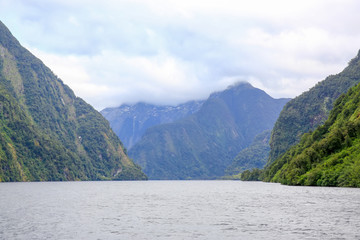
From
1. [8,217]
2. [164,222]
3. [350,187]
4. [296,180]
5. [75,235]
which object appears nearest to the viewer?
[75,235]

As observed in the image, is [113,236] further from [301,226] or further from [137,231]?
[301,226]

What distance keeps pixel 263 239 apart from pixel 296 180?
156 meters

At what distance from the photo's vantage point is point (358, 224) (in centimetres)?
5753

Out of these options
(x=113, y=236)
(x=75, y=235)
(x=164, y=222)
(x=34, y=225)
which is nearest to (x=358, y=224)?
(x=164, y=222)

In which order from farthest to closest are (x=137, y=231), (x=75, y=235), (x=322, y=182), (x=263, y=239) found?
(x=322, y=182) → (x=137, y=231) → (x=75, y=235) → (x=263, y=239)

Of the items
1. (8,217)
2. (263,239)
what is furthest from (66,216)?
(263,239)

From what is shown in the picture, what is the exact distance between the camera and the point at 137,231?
5472 cm

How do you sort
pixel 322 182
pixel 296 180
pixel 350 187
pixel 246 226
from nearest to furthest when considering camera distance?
pixel 246 226 → pixel 350 187 → pixel 322 182 → pixel 296 180

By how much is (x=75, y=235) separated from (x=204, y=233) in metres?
16.1

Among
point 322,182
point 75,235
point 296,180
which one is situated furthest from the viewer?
point 296,180

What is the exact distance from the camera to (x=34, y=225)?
2352 inches

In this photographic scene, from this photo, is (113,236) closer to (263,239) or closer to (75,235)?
(75,235)

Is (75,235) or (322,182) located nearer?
(75,235)

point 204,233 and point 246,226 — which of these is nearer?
point 204,233
